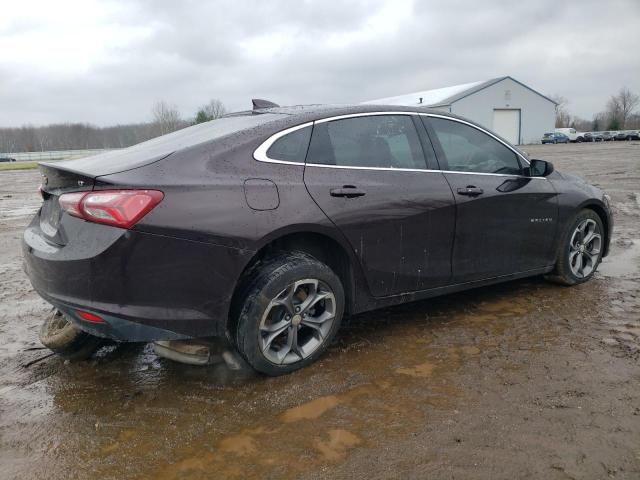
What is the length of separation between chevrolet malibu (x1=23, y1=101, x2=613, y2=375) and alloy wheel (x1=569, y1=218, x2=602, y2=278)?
2.11ft

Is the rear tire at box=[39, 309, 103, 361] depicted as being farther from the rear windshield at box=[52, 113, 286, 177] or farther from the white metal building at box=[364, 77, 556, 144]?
the white metal building at box=[364, 77, 556, 144]

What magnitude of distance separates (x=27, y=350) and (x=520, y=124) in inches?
2150

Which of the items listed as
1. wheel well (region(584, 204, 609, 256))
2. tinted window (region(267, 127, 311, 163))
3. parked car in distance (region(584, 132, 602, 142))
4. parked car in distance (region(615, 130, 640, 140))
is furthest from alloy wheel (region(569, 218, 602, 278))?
Answer: parked car in distance (region(584, 132, 602, 142))

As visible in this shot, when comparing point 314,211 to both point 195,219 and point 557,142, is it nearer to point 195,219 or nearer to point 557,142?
point 195,219

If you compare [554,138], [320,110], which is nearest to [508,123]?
[554,138]

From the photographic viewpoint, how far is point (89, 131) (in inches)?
3499

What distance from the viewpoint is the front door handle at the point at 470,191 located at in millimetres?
3535

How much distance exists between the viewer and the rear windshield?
2.69m

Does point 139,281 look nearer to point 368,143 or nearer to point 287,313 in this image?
point 287,313

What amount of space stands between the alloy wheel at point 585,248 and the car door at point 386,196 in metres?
1.60

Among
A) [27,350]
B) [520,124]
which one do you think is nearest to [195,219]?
[27,350]

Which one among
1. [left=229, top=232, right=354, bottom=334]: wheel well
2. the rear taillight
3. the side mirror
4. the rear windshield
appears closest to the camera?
the rear taillight

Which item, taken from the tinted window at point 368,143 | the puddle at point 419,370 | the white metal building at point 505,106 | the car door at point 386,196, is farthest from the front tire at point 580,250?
the white metal building at point 505,106

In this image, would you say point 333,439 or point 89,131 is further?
point 89,131
